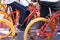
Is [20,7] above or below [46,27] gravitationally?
above

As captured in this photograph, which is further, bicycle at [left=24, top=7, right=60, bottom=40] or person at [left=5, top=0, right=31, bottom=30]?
person at [left=5, top=0, right=31, bottom=30]

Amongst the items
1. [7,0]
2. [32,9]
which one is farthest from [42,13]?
[7,0]

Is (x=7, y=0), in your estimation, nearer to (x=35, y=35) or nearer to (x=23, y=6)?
(x=23, y=6)

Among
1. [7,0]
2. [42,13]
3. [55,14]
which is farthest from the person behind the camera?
[7,0]

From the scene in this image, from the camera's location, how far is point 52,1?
690cm

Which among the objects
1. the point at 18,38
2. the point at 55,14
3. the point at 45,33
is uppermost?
the point at 55,14

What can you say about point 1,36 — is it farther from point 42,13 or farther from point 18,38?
point 42,13

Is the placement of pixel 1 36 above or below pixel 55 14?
below

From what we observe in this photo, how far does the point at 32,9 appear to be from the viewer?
309 inches

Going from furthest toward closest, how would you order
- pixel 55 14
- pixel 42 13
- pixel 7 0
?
pixel 7 0, pixel 42 13, pixel 55 14

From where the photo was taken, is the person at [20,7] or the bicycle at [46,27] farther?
the person at [20,7]

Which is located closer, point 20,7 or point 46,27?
Result: point 46,27

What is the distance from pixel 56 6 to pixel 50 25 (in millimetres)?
614

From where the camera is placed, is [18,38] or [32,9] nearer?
[32,9]
